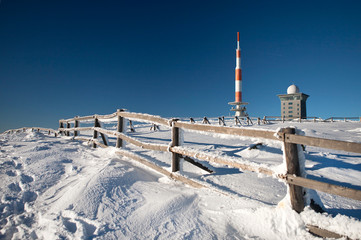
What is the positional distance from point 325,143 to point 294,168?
48cm

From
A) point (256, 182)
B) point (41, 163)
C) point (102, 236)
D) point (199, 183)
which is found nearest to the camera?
point (102, 236)

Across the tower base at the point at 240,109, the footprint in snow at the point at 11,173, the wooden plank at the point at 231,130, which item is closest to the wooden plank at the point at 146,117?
the wooden plank at the point at 231,130

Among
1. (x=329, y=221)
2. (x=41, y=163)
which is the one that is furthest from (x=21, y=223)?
(x=329, y=221)

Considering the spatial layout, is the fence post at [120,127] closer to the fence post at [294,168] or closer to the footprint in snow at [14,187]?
the footprint in snow at [14,187]

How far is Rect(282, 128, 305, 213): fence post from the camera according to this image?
93.2 inches

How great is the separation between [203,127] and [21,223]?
3.23m

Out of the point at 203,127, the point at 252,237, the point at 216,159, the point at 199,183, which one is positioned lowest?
the point at 252,237

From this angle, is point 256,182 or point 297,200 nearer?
point 297,200

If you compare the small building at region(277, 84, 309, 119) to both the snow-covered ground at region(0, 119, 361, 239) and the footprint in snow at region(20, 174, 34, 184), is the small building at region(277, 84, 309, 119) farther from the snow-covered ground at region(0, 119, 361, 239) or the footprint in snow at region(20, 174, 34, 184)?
the footprint in snow at region(20, 174, 34, 184)

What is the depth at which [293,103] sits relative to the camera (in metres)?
60.5

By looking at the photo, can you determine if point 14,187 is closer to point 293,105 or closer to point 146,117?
point 146,117

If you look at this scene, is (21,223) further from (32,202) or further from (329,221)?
(329,221)

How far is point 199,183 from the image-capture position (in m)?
3.51

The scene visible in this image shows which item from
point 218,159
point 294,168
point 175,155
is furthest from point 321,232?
point 175,155
